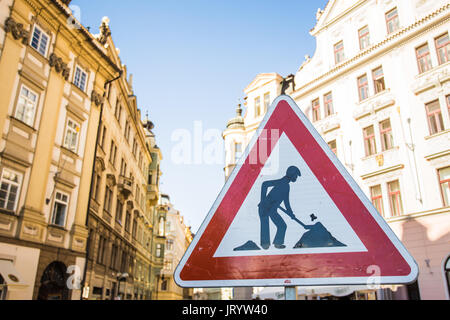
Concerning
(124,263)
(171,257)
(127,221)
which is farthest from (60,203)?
(171,257)

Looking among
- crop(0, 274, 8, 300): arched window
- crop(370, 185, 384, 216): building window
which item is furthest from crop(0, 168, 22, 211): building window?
crop(370, 185, 384, 216): building window

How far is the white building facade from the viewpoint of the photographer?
16.4 m

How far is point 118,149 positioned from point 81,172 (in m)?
8.10

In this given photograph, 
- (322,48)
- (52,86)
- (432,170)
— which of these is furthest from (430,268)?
(52,86)

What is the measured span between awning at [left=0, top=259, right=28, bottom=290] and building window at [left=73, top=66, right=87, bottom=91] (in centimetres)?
1002

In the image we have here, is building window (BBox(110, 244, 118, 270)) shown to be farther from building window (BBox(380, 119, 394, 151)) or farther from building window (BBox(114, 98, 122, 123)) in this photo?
building window (BBox(380, 119, 394, 151))

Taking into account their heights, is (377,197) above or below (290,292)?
above

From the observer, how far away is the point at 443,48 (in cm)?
1766

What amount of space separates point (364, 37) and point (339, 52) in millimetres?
1873

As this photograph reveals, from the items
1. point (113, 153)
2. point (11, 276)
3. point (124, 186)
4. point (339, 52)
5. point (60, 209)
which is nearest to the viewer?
point (11, 276)

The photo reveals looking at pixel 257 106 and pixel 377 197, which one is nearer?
pixel 377 197

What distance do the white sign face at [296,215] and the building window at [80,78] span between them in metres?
19.8

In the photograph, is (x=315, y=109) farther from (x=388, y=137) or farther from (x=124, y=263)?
(x=124, y=263)
